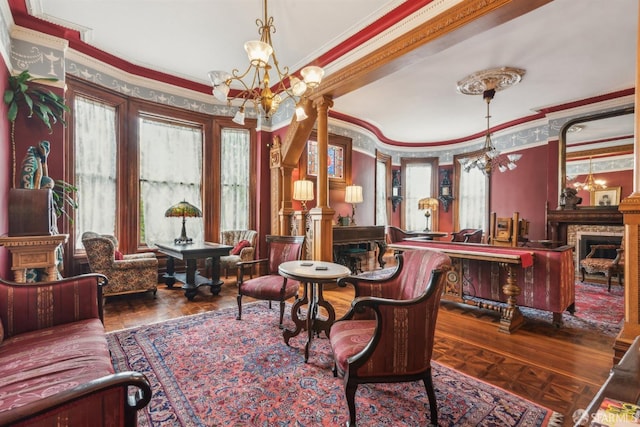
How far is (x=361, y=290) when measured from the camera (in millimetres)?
2164

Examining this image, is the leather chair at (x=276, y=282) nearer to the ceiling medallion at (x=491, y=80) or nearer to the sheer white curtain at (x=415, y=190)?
the ceiling medallion at (x=491, y=80)

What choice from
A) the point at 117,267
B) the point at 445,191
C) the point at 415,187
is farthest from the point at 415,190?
the point at 117,267

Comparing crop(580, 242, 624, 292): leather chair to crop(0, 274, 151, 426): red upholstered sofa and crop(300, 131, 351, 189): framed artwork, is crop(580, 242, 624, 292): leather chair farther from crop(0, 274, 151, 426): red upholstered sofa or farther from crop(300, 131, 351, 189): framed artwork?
crop(0, 274, 151, 426): red upholstered sofa

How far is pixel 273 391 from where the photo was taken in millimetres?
1910

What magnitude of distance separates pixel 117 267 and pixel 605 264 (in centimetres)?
710

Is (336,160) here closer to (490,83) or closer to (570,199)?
(490,83)

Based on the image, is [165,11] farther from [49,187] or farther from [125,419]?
[125,419]

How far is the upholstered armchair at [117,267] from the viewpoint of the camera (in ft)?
11.9

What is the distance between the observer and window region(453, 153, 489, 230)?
782 centimetres

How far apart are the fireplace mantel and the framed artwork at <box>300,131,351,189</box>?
13.3 ft

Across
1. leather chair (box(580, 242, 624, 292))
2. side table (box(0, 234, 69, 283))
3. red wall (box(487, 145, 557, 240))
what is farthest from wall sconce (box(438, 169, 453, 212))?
side table (box(0, 234, 69, 283))

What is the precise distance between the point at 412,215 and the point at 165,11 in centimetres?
799

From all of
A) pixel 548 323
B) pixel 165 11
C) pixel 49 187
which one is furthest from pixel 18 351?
pixel 548 323

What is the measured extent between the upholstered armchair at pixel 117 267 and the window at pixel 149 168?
691 mm
